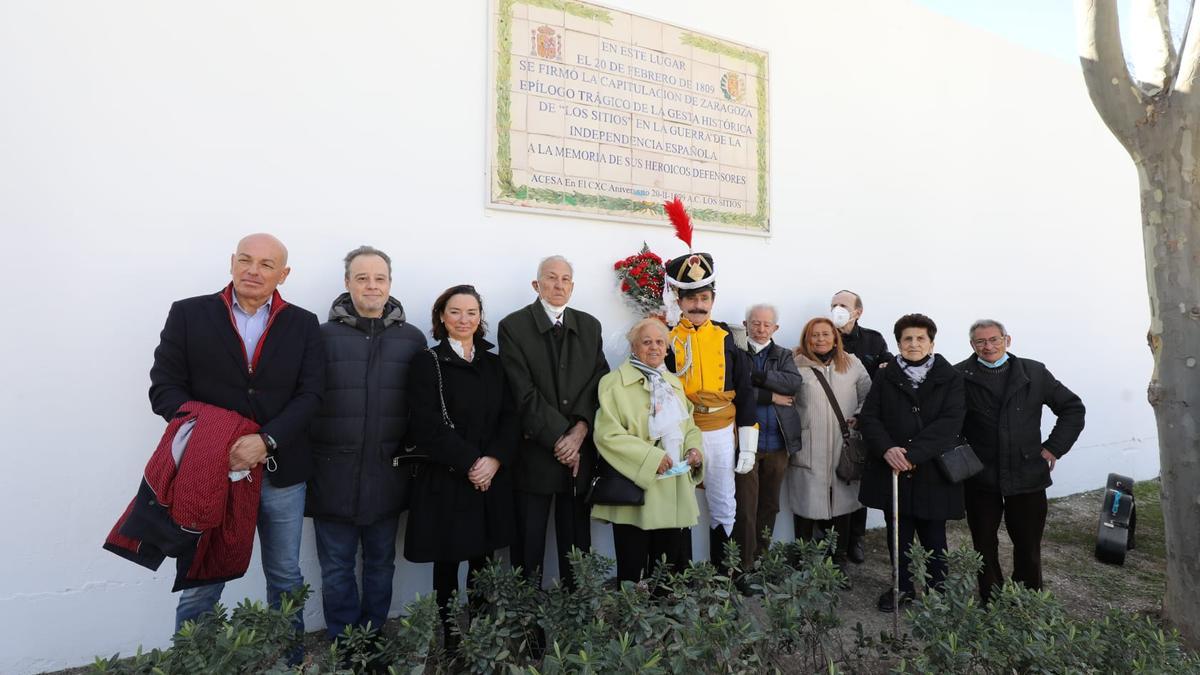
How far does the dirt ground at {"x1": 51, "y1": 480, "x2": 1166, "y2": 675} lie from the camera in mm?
3587

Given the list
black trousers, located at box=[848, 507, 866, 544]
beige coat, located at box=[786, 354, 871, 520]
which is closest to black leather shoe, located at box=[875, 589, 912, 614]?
beige coat, located at box=[786, 354, 871, 520]

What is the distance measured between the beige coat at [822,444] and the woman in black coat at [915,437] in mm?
446

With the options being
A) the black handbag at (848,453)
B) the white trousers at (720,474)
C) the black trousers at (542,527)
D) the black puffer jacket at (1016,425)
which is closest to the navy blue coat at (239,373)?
the black trousers at (542,527)

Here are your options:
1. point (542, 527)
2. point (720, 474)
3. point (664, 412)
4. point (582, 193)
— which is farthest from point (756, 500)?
point (582, 193)

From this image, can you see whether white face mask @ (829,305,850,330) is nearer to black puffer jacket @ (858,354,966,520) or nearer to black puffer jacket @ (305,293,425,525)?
black puffer jacket @ (858,354,966,520)

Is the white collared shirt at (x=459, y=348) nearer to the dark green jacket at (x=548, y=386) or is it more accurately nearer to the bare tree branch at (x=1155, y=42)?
the dark green jacket at (x=548, y=386)

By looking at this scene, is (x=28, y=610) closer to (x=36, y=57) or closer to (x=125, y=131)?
(x=125, y=131)

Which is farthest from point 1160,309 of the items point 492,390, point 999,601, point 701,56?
point 492,390

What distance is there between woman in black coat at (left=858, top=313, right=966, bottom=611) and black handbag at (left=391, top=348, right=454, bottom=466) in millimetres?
2371

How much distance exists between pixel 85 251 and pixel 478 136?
2.00m

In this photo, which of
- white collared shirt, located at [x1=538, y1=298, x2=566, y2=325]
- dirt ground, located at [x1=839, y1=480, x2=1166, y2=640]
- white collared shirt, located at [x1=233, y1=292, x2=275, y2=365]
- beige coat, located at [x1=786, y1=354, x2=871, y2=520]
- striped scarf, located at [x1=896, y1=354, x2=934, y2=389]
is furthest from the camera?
beige coat, located at [x1=786, y1=354, x2=871, y2=520]

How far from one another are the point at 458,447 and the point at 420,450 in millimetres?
219

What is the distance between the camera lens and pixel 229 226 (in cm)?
313

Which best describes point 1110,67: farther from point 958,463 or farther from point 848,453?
point 848,453
